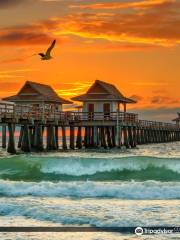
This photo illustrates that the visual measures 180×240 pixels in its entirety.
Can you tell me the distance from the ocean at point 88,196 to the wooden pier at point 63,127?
385 inches

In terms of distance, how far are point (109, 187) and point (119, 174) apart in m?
6.79

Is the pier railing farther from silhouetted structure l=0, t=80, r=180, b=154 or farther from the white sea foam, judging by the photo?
the white sea foam

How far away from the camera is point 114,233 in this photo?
36.7 ft

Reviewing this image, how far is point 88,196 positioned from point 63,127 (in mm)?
33083

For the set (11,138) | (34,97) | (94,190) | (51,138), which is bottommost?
(94,190)

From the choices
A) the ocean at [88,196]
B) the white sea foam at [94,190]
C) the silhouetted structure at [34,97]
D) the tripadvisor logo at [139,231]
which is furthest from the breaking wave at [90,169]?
the silhouetted structure at [34,97]

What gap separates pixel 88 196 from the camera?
1659cm

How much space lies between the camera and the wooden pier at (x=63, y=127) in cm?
3688

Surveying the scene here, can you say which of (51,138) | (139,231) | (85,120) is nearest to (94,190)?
(139,231)

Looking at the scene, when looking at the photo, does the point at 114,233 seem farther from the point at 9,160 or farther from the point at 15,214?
the point at 9,160

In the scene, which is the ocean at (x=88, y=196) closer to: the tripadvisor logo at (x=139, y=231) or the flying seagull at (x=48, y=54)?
the tripadvisor logo at (x=139, y=231)

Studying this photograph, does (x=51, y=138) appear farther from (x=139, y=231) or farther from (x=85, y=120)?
(x=139, y=231)

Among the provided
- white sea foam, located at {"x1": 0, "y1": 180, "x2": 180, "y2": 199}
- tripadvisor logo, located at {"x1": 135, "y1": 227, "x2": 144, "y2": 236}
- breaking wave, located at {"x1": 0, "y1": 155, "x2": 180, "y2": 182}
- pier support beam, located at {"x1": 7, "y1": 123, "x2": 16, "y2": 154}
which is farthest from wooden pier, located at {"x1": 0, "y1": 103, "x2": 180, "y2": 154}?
tripadvisor logo, located at {"x1": 135, "y1": 227, "x2": 144, "y2": 236}

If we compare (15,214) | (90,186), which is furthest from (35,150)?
(15,214)
